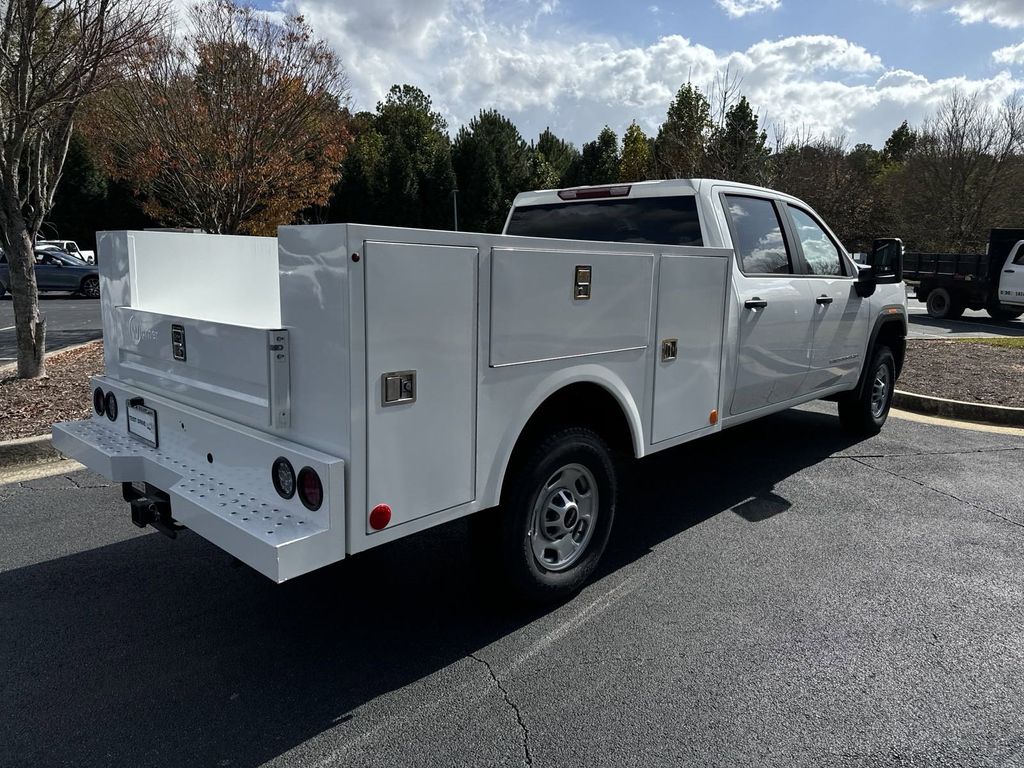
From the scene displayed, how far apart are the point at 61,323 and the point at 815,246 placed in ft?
51.5

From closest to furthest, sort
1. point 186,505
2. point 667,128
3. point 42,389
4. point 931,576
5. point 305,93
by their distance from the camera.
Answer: point 186,505 < point 931,576 < point 42,389 < point 305,93 < point 667,128

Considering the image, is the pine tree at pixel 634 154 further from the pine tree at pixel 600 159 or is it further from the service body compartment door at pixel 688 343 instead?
the service body compartment door at pixel 688 343

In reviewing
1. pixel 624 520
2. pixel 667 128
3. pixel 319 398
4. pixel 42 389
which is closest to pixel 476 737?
pixel 319 398

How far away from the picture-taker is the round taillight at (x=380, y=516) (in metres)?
2.66

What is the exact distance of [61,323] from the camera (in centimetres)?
1590

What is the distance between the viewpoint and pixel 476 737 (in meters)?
2.69

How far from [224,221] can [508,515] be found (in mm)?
→ 12604

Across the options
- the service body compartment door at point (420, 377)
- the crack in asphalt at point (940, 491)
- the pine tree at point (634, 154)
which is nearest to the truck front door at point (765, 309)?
the crack in asphalt at point (940, 491)

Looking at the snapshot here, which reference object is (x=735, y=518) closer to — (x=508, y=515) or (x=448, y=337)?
(x=508, y=515)

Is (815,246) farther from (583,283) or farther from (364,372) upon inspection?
(364,372)

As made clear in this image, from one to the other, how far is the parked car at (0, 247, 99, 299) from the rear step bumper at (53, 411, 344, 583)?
21754 mm

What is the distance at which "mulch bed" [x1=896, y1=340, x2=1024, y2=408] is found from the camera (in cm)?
830

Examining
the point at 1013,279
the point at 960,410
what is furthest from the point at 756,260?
the point at 1013,279

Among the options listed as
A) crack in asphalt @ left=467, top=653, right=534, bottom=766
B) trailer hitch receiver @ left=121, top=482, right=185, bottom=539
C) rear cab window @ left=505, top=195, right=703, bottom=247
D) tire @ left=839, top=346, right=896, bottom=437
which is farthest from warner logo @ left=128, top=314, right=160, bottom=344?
tire @ left=839, top=346, right=896, bottom=437
